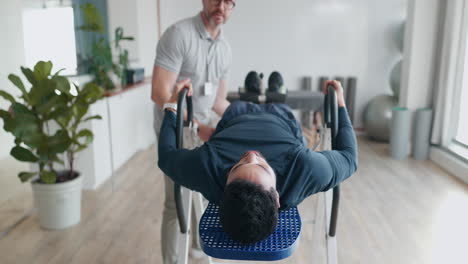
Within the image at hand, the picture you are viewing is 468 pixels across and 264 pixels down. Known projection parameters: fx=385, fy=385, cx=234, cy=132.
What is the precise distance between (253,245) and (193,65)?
987 mm

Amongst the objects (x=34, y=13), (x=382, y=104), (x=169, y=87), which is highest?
(x=34, y=13)

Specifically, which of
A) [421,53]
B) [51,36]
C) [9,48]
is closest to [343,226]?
[421,53]

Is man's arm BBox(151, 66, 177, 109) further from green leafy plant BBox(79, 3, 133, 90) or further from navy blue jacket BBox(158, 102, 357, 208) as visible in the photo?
green leafy plant BBox(79, 3, 133, 90)

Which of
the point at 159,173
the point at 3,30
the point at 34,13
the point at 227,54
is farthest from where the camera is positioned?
the point at 159,173

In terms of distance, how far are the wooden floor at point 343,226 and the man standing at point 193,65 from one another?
0.51 metres

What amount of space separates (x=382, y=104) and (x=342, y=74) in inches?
28.6

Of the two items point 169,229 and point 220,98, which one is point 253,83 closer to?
point 220,98

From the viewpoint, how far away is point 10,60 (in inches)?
95.1

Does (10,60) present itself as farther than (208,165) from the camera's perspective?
Yes

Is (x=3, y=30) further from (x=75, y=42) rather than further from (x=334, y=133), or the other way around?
(x=334, y=133)

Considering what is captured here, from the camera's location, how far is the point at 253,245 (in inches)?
43.6

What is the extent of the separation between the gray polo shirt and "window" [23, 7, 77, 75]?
0.95 metres

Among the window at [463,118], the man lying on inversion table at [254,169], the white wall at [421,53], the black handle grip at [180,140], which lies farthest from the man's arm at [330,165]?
the white wall at [421,53]

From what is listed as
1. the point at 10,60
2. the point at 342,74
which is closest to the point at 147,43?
the point at 10,60
